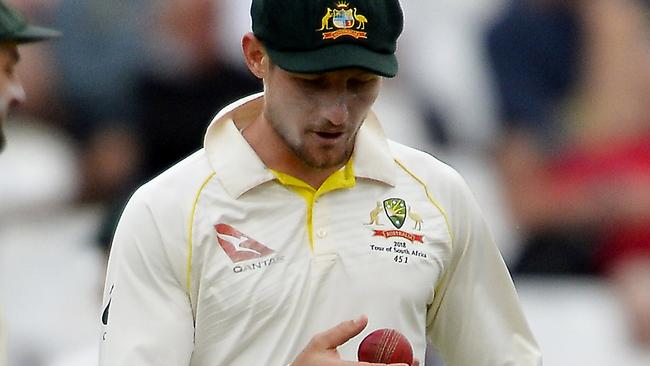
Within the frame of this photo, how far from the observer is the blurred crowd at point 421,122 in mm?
6891

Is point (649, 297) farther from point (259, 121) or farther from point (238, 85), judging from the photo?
point (259, 121)

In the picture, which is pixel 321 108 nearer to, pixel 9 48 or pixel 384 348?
pixel 384 348

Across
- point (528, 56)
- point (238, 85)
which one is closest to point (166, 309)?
point (238, 85)

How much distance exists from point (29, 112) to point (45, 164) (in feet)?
0.94

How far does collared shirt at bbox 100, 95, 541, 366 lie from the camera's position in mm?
3574

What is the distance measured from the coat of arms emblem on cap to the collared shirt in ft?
1.15

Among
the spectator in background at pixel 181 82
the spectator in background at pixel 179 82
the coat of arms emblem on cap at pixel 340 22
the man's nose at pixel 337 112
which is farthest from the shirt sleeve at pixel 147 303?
the spectator in background at pixel 181 82

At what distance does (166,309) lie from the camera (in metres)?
3.57

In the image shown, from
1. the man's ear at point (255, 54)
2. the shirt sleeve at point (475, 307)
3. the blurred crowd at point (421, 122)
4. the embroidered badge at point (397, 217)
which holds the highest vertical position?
the man's ear at point (255, 54)

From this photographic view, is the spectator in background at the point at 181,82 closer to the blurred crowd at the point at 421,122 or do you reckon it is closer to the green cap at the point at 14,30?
the blurred crowd at the point at 421,122

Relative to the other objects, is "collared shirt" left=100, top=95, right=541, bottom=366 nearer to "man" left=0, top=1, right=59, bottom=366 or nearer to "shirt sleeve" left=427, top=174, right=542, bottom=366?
"shirt sleeve" left=427, top=174, right=542, bottom=366

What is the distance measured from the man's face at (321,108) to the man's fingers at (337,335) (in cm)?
41

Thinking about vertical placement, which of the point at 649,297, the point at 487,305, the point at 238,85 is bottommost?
the point at 649,297

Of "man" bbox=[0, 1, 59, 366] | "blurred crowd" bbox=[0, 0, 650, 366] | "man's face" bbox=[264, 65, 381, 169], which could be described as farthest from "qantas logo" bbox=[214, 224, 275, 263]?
"blurred crowd" bbox=[0, 0, 650, 366]
